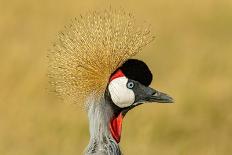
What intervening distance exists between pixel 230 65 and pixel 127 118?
1535 mm

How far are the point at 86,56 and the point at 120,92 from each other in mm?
221

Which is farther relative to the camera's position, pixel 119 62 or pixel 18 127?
pixel 18 127

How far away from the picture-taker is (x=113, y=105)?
6.56 metres

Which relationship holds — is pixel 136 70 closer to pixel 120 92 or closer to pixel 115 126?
pixel 120 92

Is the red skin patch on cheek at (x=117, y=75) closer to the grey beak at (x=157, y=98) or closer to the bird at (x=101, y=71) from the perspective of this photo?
the bird at (x=101, y=71)

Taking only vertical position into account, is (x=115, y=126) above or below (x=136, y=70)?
below

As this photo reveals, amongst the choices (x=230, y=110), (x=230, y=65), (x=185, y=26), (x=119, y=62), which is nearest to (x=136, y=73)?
(x=119, y=62)

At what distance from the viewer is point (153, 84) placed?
1036cm

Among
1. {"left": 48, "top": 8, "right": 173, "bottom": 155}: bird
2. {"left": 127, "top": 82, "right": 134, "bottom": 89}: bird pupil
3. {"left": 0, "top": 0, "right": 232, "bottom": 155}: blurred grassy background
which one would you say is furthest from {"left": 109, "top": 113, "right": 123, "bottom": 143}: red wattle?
{"left": 0, "top": 0, "right": 232, "bottom": 155}: blurred grassy background

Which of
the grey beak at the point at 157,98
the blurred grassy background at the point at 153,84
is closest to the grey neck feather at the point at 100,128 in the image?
the grey beak at the point at 157,98

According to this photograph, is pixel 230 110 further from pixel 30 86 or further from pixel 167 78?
pixel 30 86

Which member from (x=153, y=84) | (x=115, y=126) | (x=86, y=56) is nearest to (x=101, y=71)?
(x=86, y=56)

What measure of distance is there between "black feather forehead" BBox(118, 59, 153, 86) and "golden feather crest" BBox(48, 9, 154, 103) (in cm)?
4

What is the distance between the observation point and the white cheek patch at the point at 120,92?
6488 mm
